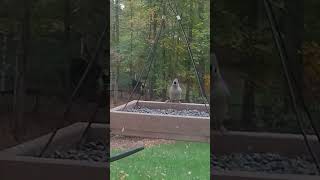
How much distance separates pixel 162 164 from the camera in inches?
103

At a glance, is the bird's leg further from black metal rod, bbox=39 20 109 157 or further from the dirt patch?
black metal rod, bbox=39 20 109 157

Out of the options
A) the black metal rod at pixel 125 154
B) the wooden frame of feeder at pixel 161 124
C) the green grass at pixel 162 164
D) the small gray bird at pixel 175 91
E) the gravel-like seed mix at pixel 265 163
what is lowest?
the green grass at pixel 162 164

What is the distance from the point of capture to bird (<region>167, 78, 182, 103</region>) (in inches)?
106

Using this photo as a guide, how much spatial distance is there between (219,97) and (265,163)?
0.37 metres

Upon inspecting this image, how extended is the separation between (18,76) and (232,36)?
1.12 metres

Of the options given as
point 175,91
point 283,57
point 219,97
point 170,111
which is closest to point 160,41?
point 175,91

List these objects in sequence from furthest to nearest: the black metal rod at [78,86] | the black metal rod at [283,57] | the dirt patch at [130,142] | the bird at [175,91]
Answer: the bird at [175,91], the dirt patch at [130,142], the black metal rod at [78,86], the black metal rod at [283,57]

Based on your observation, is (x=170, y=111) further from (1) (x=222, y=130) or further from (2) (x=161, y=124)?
(1) (x=222, y=130)

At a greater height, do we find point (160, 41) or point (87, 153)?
point (160, 41)

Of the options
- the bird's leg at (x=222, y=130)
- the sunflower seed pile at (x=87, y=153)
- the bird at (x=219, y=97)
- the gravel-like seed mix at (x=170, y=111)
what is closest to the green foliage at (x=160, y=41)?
the gravel-like seed mix at (x=170, y=111)

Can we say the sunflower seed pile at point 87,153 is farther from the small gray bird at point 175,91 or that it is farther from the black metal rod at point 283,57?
the black metal rod at point 283,57

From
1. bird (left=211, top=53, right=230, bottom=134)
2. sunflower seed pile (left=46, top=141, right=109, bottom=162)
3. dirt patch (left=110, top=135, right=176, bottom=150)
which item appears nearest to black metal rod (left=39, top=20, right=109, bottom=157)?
sunflower seed pile (left=46, top=141, right=109, bottom=162)

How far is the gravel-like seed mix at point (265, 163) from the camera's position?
→ 2.04 m

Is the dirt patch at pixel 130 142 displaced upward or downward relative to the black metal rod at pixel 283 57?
downward
